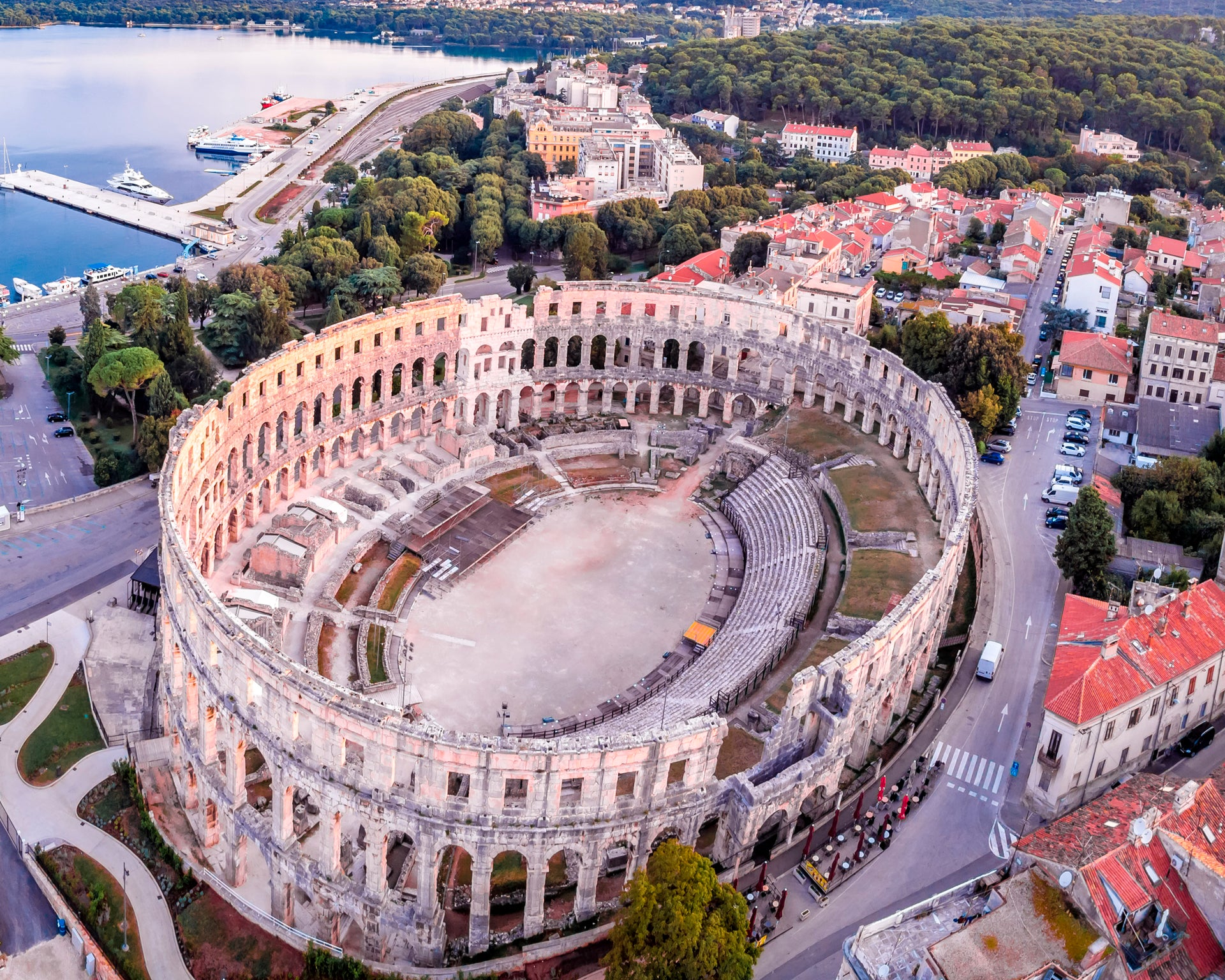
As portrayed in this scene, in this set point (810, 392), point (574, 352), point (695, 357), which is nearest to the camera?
point (810, 392)

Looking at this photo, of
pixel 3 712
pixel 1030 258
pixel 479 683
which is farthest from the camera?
pixel 1030 258

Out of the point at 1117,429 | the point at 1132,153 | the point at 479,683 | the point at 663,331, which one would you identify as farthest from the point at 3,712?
the point at 1132,153

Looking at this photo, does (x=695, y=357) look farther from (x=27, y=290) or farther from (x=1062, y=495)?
(x=27, y=290)

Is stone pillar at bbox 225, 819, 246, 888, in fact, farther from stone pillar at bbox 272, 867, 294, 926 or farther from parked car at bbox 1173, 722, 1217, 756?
parked car at bbox 1173, 722, 1217, 756

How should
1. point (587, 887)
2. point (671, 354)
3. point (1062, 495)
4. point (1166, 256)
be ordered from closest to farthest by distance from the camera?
point (587, 887) < point (1062, 495) < point (671, 354) < point (1166, 256)

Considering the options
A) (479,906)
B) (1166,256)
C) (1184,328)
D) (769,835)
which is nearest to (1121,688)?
(769,835)

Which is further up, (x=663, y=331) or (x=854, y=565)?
(x=663, y=331)

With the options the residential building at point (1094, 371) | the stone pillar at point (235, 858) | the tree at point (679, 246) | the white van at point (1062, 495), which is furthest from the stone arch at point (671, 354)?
the stone pillar at point (235, 858)

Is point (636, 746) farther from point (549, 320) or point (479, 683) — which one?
point (549, 320)
